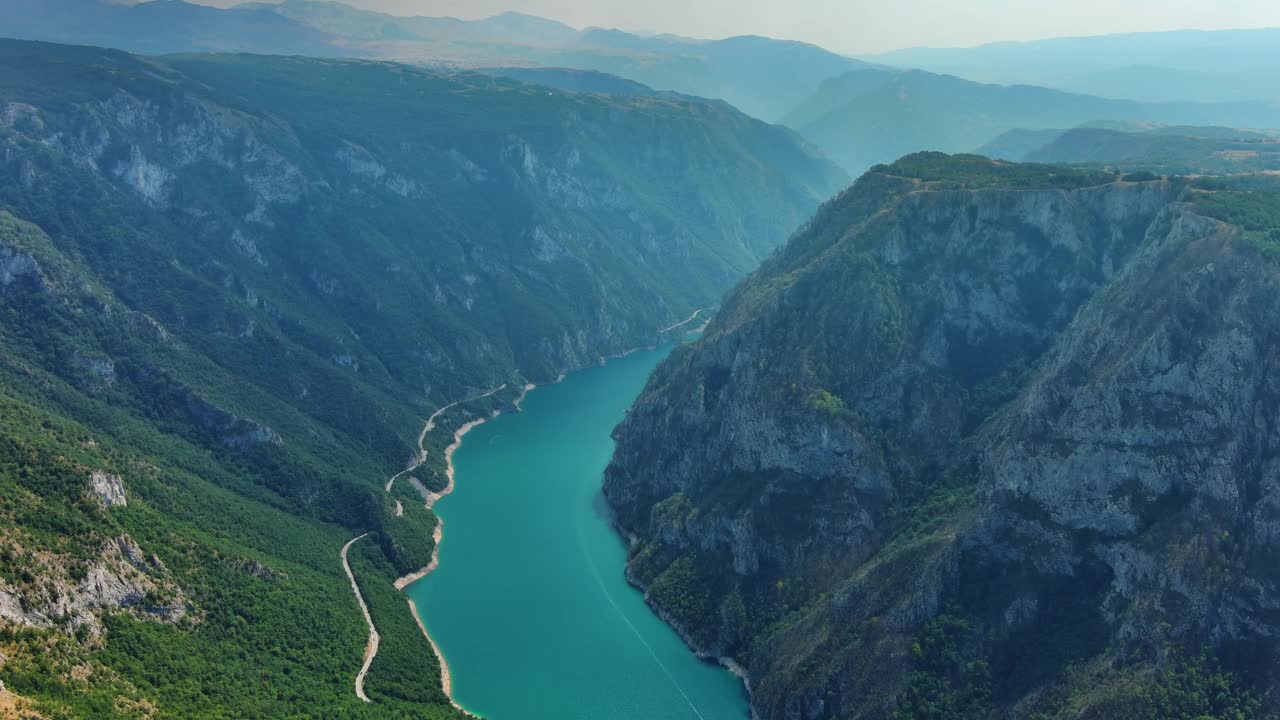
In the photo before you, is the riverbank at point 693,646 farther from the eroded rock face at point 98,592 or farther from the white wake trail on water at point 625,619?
the eroded rock face at point 98,592

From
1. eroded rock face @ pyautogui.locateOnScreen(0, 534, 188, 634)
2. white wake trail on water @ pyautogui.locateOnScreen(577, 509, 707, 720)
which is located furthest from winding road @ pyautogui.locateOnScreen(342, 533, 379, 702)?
white wake trail on water @ pyautogui.locateOnScreen(577, 509, 707, 720)

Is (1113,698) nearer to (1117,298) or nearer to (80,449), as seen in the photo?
(1117,298)

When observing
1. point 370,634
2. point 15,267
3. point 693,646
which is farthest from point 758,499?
point 15,267

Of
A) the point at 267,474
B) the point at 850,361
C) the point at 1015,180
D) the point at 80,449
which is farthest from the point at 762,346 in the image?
the point at 80,449

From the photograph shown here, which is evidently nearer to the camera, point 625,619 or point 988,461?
point 988,461

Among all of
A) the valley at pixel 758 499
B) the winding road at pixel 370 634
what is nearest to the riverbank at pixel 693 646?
the valley at pixel 758 499

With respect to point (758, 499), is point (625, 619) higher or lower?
lower

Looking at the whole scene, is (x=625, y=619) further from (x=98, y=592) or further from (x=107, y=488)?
(x=107, y=488)
